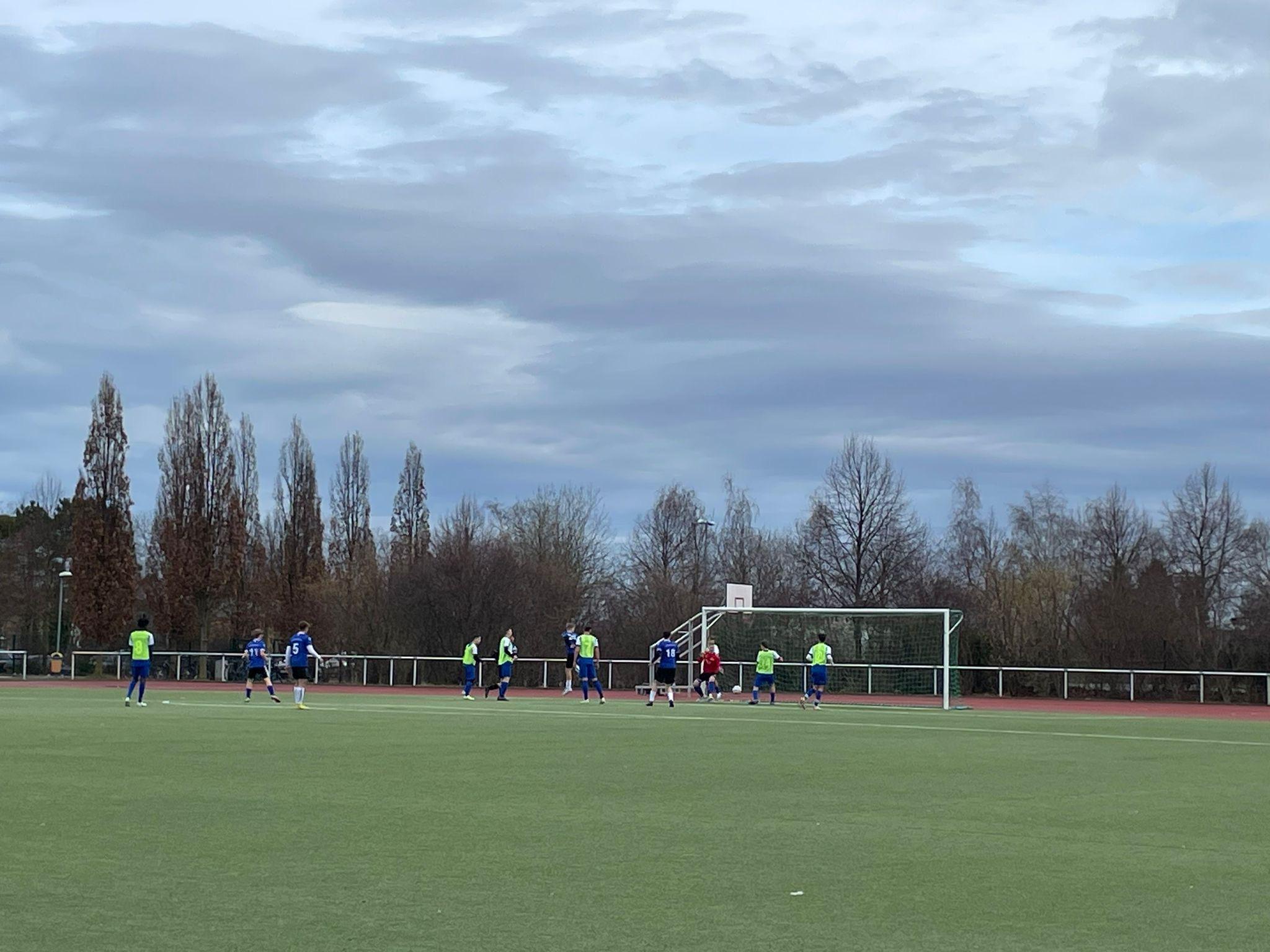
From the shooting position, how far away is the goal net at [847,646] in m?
46.9

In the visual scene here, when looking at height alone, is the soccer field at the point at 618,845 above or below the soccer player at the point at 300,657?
below

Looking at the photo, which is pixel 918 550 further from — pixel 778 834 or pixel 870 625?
pixel 778 834

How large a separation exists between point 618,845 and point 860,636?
39046 millimetres

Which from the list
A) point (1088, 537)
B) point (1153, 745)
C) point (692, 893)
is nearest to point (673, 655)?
point (1153, 745)

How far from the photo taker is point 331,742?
770 inches

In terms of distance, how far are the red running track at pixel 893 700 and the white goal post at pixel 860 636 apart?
1000 millimetres

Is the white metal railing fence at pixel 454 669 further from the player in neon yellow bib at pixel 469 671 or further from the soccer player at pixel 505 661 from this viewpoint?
the soccer player at pixel 505 661

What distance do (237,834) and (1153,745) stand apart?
15.4m

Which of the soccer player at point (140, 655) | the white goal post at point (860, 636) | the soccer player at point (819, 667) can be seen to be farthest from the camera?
the white goal post at point (860, 636)

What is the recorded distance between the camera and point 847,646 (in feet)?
160

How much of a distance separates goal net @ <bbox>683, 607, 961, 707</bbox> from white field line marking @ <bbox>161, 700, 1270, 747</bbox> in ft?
49.3

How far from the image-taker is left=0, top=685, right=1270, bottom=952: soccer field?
731cm

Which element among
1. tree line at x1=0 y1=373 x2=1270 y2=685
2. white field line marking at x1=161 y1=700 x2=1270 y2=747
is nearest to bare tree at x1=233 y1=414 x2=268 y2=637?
tree line at x1=0 y1=373 x2=1270 y2=685

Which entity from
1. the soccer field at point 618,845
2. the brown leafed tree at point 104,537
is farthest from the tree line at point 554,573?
the soccer field at point 618,845
